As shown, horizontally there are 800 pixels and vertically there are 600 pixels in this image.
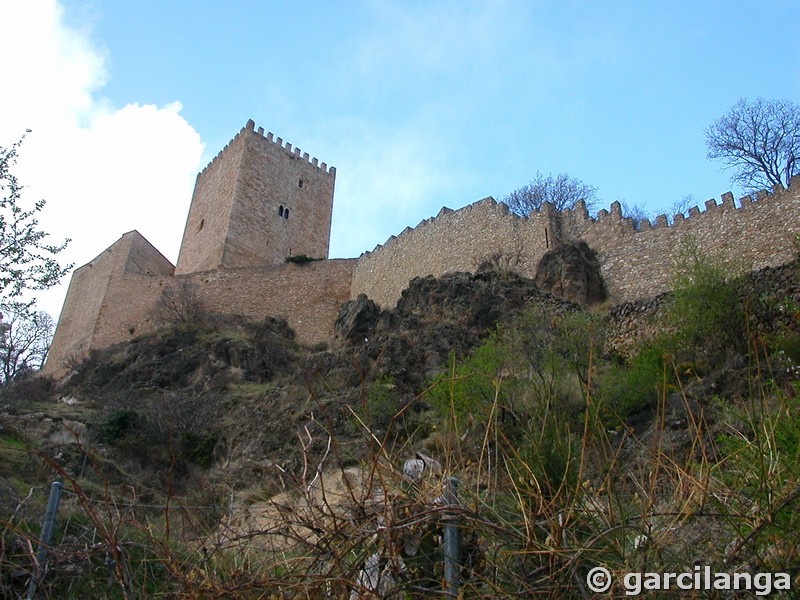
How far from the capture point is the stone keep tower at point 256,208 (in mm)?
33906

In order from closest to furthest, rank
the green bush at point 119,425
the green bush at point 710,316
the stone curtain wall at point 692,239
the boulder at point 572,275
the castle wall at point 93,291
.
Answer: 1. the green bush at point 710,316
2. the green bush at point 119,425
3. the stone curtain wall at point 692,239
4. the boulder at point 572,275
5. the castle wall at point 93,291

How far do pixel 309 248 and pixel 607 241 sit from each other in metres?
19.1

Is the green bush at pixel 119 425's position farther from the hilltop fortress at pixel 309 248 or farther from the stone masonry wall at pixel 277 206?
the stone masonry wall at pixel 277 206

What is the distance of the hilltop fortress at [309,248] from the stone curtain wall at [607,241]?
0.12ft

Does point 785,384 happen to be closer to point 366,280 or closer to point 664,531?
point 664,531

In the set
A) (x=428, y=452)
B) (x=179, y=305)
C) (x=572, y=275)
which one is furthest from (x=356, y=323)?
(x=428, y=452)

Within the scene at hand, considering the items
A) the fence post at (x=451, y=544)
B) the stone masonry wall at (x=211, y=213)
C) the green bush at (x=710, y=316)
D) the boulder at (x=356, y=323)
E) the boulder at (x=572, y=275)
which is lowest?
the fence post at (x=451, y=544)

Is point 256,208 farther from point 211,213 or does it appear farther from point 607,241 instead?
point 607,241

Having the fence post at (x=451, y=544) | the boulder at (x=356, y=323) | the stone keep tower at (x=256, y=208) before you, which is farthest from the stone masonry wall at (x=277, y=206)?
the fence post at (x=451, y=544)

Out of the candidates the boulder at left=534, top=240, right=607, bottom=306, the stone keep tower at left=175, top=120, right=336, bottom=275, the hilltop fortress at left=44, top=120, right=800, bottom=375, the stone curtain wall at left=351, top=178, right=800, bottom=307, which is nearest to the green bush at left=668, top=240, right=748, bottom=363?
the stone curtain wall at left=351, top=178, right=800, bottom=307

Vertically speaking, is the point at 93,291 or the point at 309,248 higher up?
the point at 309,248

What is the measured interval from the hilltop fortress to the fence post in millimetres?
15363

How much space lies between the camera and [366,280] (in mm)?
27625

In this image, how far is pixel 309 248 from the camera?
36594mm
